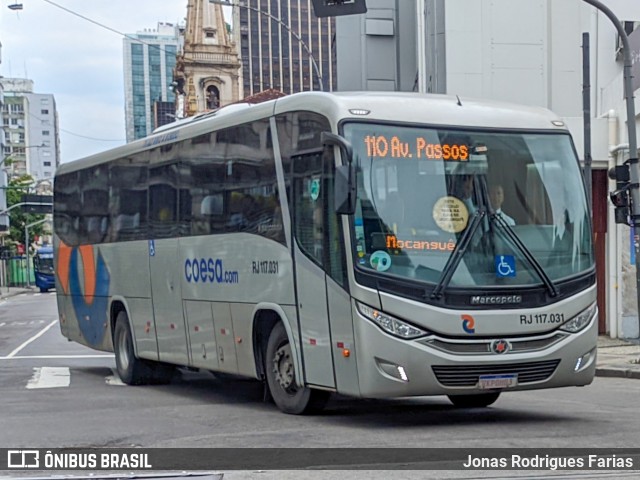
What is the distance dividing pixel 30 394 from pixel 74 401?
1.36 m

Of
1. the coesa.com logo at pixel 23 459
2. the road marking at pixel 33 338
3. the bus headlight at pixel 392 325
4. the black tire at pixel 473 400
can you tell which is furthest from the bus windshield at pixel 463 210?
the road marking at pixel 33 338

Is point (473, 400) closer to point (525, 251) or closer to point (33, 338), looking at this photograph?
point (525, 251)

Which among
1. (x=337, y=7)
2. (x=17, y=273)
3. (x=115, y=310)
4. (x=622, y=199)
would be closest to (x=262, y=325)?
(x=337, y=7)

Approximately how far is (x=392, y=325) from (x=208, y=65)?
127 meters

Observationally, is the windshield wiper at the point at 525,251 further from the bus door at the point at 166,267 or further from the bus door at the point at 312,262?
the bus door at the point at 166,267

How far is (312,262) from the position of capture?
1156 centimetres

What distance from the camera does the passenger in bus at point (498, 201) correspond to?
11.2 meters

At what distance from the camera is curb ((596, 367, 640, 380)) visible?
59.8ft

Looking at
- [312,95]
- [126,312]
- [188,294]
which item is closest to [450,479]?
[312,95]

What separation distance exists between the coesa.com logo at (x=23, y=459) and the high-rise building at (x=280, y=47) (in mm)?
120089

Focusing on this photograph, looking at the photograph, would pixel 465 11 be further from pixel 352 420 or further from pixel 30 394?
pixel 352 420

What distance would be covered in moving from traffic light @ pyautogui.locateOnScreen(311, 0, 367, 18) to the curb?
696 centimetres

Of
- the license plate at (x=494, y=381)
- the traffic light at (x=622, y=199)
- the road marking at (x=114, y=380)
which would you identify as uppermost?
the traffic light at (x=622, y=199)

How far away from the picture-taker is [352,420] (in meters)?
11.7
